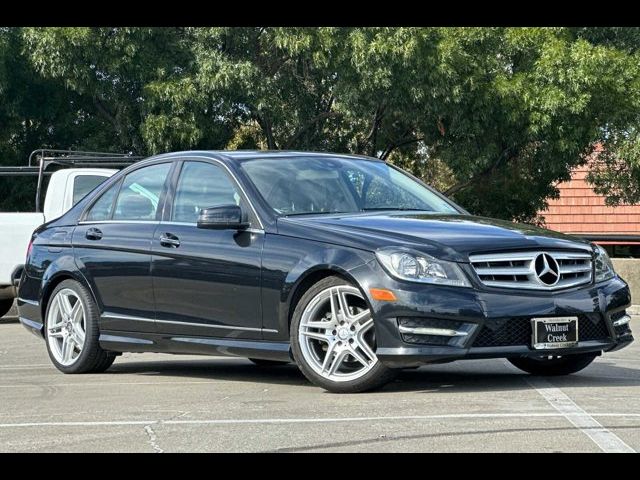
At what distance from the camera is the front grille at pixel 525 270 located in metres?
8.82

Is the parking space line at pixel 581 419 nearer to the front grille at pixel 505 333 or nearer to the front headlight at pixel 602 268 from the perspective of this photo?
the front grille at pixel 505 333

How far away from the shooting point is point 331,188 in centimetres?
1004

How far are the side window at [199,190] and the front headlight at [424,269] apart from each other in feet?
5.48

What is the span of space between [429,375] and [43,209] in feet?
31.9

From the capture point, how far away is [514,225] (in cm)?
966

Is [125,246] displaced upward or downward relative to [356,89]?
downward

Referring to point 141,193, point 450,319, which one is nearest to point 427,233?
point 450,319

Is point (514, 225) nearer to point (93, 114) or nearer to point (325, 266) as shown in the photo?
point (325, 266)

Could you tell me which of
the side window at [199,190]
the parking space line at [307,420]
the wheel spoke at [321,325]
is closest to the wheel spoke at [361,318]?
the wheel spoke at [321,325]

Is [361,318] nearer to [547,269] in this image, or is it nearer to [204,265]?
[547,269]

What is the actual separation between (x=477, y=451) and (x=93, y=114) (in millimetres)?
29045

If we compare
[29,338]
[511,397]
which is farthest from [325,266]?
[29,338]

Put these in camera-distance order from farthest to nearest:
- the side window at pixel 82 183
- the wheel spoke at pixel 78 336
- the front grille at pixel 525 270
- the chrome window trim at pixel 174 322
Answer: the side window at pixel 82 183, the wheel spoke at pixel 78 336, the chrome window trim at pixel 174 322, the front grille at pixel 525 270

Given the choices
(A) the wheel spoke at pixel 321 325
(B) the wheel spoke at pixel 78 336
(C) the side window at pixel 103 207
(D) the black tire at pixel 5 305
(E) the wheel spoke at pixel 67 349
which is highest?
(C) the side window at pixel 103 207
